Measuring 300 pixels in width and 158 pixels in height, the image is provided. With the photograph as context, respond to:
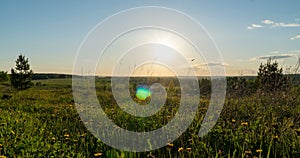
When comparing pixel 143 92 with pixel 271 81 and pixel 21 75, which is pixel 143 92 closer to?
pixel 271 81

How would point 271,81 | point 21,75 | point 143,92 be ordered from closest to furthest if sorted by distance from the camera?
point 271,81, point 143,92, point 21,75

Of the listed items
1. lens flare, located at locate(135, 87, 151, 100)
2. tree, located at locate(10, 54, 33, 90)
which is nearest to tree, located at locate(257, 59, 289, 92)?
lens flare, located at locate(135, 87, 151, 100)

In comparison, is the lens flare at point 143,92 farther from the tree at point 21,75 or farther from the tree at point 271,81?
the tree at point 21,75

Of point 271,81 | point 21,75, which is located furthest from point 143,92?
point 21,75

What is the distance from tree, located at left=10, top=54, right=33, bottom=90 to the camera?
37.7m

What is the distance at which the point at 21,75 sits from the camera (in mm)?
37938

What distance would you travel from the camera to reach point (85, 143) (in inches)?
181

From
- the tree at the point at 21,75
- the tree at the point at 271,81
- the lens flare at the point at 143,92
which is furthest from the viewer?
the tree at the point at 21,75

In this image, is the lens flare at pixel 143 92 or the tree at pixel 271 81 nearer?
the tree at pixel 271 81

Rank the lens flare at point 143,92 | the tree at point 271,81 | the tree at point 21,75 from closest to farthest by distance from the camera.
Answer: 1. the tree at point 271,81
2. the lens flare at point 143,92
3. the tree at point 21,75

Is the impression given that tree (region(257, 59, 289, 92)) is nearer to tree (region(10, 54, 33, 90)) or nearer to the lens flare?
the lens flare

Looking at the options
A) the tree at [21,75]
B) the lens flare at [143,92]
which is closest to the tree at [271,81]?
the lens flare at [143,92]

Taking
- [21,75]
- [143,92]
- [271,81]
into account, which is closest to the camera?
[271,81]

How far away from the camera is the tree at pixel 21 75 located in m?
37.7
